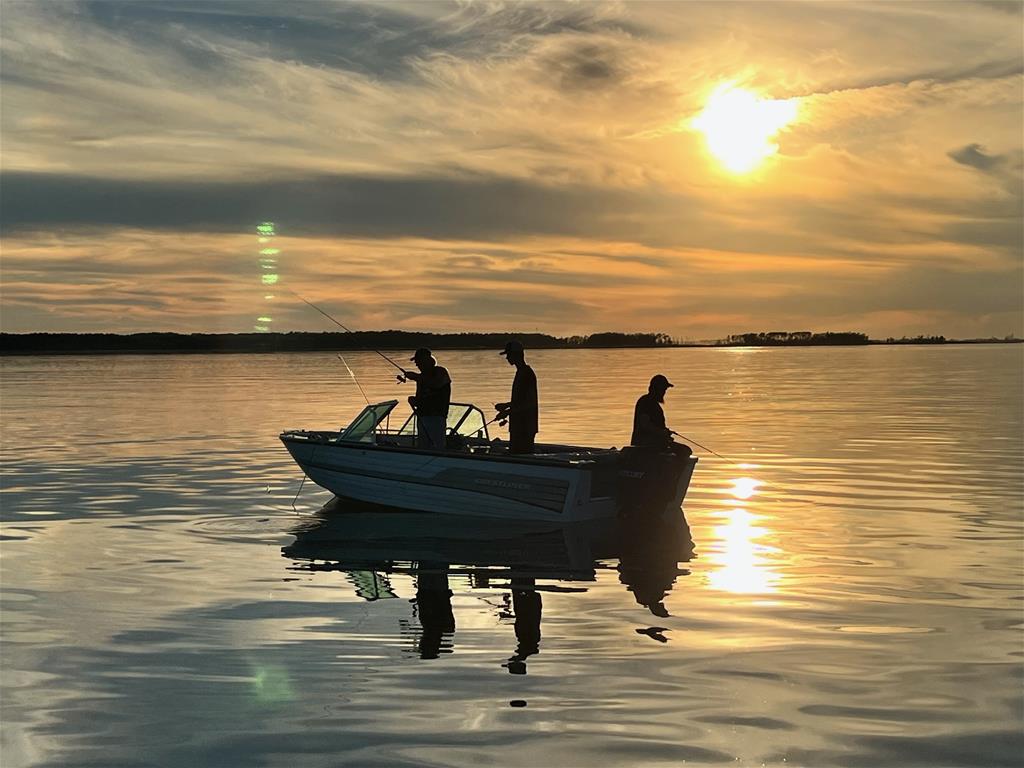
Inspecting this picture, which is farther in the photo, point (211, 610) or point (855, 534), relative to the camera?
point (855, 534)

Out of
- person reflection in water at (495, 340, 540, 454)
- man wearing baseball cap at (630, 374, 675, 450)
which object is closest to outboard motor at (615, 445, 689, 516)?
man wearing baseball cap at (630, 374, 675, 450)

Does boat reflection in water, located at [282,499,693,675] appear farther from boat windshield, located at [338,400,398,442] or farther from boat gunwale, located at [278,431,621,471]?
boat windshield, located at [338,400,398,442]

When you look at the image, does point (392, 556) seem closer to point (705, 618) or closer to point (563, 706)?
point (705, 618)

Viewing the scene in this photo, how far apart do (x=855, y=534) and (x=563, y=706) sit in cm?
982

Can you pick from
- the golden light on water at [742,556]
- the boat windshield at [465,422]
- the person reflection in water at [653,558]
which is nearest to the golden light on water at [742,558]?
the golden light on water at [742,556]

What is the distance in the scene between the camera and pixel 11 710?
27.1ft

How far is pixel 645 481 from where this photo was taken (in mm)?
16969

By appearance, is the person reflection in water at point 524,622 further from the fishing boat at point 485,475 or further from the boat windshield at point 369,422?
the boat windshield at point 369,422

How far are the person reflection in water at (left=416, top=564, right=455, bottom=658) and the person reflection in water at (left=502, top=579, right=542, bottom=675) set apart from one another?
66cm

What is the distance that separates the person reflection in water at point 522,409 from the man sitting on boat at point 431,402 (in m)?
1.14

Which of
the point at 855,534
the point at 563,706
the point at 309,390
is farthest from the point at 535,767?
the point at 309,390

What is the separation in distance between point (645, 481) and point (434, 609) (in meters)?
5.93

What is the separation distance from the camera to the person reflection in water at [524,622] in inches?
374

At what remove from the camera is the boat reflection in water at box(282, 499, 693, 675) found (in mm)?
11578
